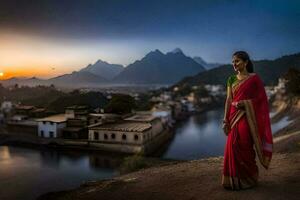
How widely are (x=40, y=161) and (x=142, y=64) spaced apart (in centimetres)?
503

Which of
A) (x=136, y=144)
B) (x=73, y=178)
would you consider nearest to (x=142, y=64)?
(x=136, y=144)

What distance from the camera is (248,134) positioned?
265 centimetres

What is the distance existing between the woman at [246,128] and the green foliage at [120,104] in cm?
866

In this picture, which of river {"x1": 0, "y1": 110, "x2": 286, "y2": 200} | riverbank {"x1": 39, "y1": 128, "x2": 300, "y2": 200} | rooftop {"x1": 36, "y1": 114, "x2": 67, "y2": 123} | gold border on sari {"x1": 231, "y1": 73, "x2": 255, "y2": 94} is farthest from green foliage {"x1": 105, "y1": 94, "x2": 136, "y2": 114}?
gold border on sari {"x1": 231, "y1": 73, "x2": 255, "y2": 94}

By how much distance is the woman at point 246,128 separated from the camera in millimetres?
2635

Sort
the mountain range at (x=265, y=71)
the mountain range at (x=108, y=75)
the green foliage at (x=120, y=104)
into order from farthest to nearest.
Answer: the mountain range at (x=265, y=71) < the green foliage at (x=120, y=104) < the mountain range at (x=108, y=75)

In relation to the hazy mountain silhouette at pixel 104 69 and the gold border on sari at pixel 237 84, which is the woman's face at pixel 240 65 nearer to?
the gold border on sari at pixel 237 84

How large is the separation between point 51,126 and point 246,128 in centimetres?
1001

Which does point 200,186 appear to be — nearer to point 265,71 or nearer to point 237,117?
point 237,117

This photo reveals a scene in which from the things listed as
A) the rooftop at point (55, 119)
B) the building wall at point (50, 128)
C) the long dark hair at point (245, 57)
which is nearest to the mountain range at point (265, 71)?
the rooftop at point (55, 119)

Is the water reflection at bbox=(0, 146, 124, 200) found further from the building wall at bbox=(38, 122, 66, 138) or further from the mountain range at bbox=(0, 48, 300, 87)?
the mountain range at bbox=(0, 48, 300, 87)

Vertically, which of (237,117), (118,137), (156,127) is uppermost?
(237,117)

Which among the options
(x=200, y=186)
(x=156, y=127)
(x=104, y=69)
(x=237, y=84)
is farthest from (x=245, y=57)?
(x=156, y=127)

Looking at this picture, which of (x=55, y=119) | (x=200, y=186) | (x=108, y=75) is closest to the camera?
(x=200, y=186)
